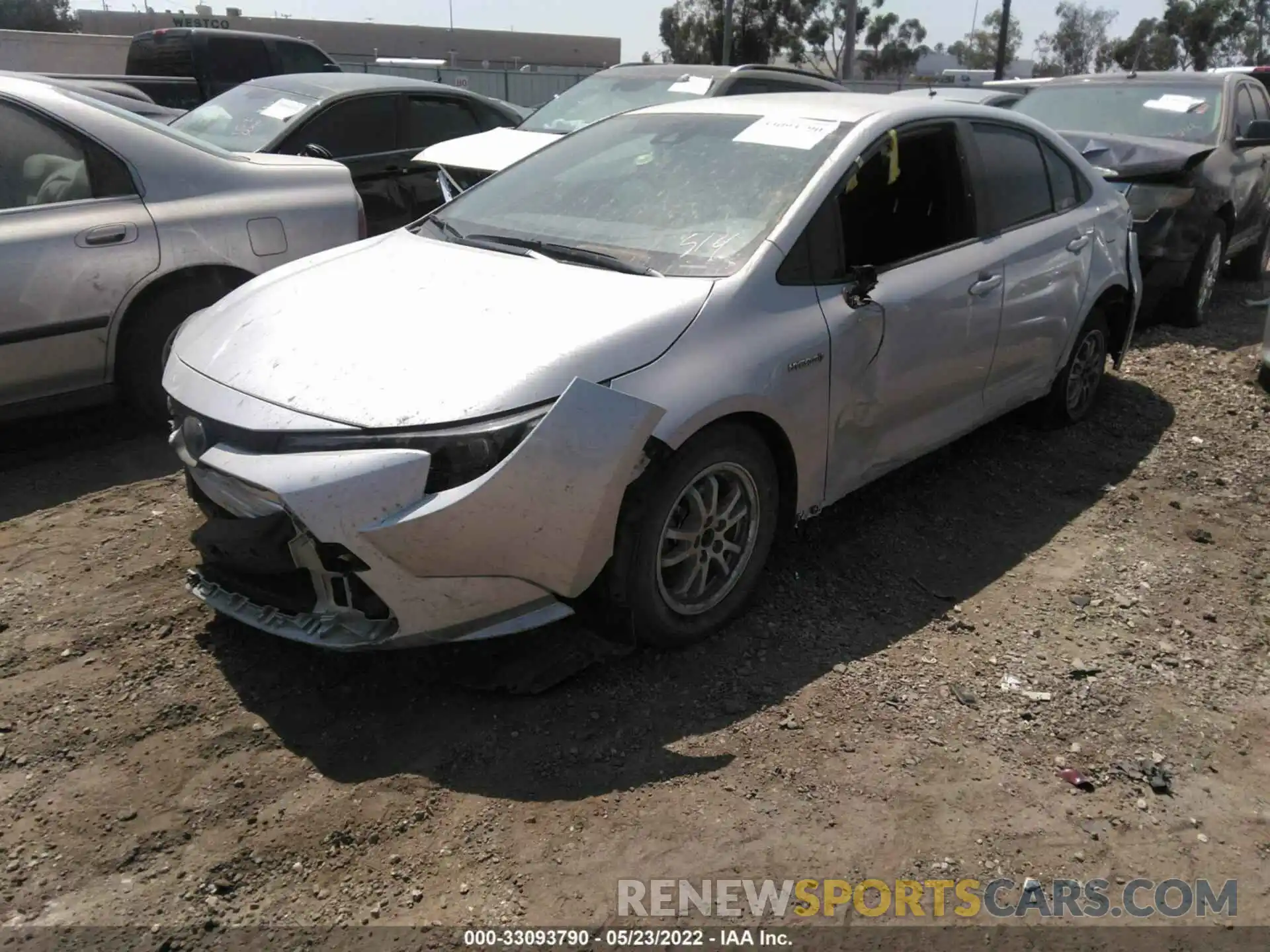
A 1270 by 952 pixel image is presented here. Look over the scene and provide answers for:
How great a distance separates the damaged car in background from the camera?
7.00m

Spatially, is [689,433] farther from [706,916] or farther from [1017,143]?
[1017,143]

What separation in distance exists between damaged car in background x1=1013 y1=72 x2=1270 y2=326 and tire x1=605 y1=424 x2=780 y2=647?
418 cm

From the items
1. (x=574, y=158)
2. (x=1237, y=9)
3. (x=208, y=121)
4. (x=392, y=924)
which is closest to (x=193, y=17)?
(x=208, y=121)

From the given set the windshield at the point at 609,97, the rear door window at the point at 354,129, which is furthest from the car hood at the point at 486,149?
the windshield at the point at 609,97

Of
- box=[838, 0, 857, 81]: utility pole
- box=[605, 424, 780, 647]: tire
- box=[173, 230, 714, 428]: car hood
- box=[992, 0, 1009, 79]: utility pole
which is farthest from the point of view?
box=[992, 0, 1009, 79]: utility pole

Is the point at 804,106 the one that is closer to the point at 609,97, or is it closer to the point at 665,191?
the point at 665,191

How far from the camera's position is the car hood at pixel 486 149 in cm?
689

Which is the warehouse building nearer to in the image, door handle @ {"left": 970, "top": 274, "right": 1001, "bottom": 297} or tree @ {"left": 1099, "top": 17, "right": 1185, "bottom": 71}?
tree @ {"left": 1099, "top": 17, "right": 1185, "bottom": 71}

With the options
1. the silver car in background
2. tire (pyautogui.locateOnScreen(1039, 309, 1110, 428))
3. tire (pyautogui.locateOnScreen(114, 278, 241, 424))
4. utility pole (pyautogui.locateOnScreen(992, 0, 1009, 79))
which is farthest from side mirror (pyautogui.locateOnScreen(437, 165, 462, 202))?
utility pole (pyautogui.locateOnScreen(992, 0, 1009, 79))

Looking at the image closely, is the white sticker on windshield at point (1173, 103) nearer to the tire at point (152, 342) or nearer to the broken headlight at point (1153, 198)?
the broken headlight at point (1153, 198)

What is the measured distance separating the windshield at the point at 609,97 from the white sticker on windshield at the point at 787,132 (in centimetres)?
444

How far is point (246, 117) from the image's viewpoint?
7500 millimetres

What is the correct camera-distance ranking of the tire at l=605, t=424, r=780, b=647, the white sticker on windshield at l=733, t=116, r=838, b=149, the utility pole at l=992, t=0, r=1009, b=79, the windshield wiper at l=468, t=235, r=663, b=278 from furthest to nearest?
the utility pole at l=992, t=0, r=1009, b=79, the white sticker on windshield at l=733, t=116, r=838, b=149, the windshield wiper at l=468, t=235, r=663, b=278, the tire at l=605, t=424, r=780, b=647

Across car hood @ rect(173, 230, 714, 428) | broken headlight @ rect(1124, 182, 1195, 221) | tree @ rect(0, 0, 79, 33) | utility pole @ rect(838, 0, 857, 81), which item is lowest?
car hood @ rect(173, 230, 714, 428)
